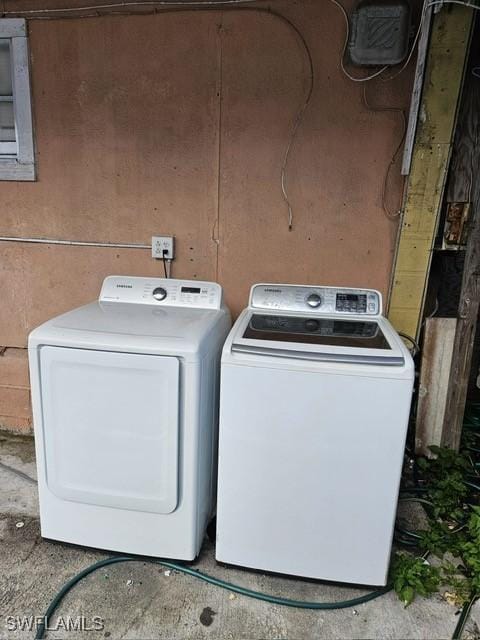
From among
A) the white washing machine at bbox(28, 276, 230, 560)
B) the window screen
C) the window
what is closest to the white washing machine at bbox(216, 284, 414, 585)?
the white washing machine at bbox(28, 276, 230, 560)

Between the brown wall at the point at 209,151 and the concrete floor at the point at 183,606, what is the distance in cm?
130

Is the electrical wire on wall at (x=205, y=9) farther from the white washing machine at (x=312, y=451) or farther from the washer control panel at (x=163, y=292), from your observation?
the white washing machine at (x=312, y=451)

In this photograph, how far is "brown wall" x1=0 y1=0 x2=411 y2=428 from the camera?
207 centimetres

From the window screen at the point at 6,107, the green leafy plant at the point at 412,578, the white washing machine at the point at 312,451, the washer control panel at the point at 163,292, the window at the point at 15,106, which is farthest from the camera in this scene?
the window screen at the point at 6,107

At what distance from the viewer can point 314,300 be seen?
1.98m

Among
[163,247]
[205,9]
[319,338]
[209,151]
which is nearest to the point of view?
[319,338]

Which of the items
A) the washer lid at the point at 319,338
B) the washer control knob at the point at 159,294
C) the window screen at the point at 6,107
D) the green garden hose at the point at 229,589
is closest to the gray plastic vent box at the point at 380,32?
the washer lid at the point at 319,338

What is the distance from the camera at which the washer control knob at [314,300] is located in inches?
77.6

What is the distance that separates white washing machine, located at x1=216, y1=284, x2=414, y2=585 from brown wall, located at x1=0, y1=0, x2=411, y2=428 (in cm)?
72

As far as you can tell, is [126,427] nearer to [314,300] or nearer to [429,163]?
[314,300]

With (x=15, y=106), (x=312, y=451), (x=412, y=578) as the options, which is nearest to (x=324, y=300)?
(x=312, y=451)

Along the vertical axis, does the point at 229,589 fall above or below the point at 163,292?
below

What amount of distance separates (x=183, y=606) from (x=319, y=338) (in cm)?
108

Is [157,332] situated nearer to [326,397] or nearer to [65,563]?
[326,397]
